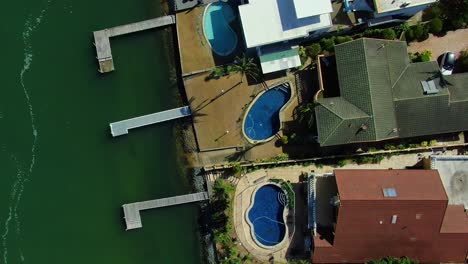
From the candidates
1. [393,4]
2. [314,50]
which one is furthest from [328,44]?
[393,4]

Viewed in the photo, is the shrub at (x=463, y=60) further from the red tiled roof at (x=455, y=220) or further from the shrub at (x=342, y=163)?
the shrub at (x=342, y=163)

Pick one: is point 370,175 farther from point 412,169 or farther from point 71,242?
point 71,242

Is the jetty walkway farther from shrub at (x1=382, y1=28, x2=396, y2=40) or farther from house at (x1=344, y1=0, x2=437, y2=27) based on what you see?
shrub at (x1=382, y1=28, x2=396, y2=40)

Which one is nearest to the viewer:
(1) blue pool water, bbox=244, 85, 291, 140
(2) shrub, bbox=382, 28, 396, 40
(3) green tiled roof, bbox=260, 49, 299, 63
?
(2) shrub, bbox=382, 28, 396, 40

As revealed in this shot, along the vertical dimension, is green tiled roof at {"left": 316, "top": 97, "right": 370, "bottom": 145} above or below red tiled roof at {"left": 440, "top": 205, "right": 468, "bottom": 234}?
above

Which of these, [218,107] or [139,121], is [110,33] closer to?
[139,121]

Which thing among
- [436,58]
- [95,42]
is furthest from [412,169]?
[95,42]

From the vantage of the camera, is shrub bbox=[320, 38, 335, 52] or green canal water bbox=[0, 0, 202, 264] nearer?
shrub bbox=[320, 38, 335, 52]

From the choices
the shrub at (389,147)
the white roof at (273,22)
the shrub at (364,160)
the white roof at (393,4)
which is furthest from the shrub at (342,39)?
the shrub at (364,160)

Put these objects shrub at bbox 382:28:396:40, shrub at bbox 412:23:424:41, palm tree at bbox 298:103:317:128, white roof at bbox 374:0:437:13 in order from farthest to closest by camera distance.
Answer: shrub at bbox 412:23:424:41
shrub at bbox 382:28:396:40
palm tree at bbox 298:103:317:128
white roof at bbox 374:0:437:13

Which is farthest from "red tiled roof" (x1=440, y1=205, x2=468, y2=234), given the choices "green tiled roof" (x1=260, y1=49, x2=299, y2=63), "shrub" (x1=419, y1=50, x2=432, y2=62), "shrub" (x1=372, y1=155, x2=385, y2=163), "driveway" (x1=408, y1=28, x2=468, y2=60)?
"green tiled roof" (x1=260, y1=49, x2=299, y2=63)
